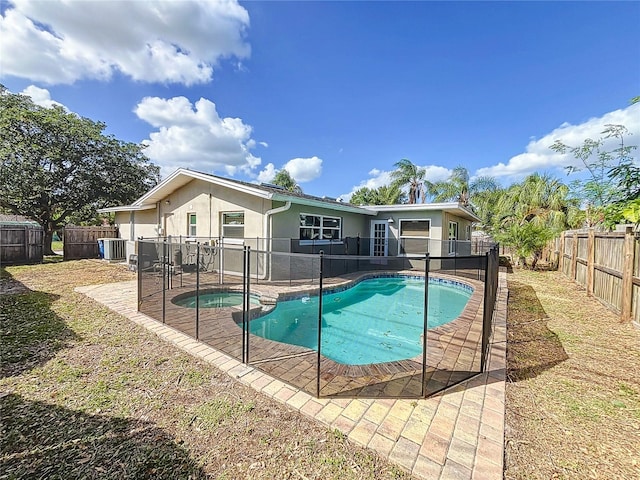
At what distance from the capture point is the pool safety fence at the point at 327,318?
306 centimetres

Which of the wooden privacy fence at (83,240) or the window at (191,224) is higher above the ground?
the window at (191,224)

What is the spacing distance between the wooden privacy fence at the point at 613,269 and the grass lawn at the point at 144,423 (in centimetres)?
599

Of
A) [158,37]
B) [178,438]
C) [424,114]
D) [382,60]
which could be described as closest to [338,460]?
[178,438]

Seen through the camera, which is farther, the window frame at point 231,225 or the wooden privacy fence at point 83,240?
the wooden privacy fence at point 83,240

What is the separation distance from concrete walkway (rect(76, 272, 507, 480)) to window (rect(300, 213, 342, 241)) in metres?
6.97

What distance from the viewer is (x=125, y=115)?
13.5 metres

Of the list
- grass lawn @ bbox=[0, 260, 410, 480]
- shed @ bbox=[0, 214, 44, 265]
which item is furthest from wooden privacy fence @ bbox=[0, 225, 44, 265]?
grass lawn @ bbox=[0, 260, 410, 480]

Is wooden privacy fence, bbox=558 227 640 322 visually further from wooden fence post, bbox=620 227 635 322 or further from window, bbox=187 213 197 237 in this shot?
window, bbox=187 213 197 237

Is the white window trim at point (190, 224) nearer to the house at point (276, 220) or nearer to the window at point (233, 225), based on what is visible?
the house at point (276, 220)

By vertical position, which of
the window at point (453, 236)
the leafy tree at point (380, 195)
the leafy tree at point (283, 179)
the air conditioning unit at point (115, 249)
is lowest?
the air conditioning unit at point (115, 249)

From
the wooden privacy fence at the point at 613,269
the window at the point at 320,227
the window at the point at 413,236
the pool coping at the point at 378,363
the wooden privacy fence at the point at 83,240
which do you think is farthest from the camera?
the wooden privacy fence at the point at 83,240

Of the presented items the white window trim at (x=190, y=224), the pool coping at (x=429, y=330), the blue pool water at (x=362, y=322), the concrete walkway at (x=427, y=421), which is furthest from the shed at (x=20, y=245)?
the concrete walkway at (x=427, y=421)

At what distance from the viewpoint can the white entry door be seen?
13484mm

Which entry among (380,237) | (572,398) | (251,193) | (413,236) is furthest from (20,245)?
(572,398)
